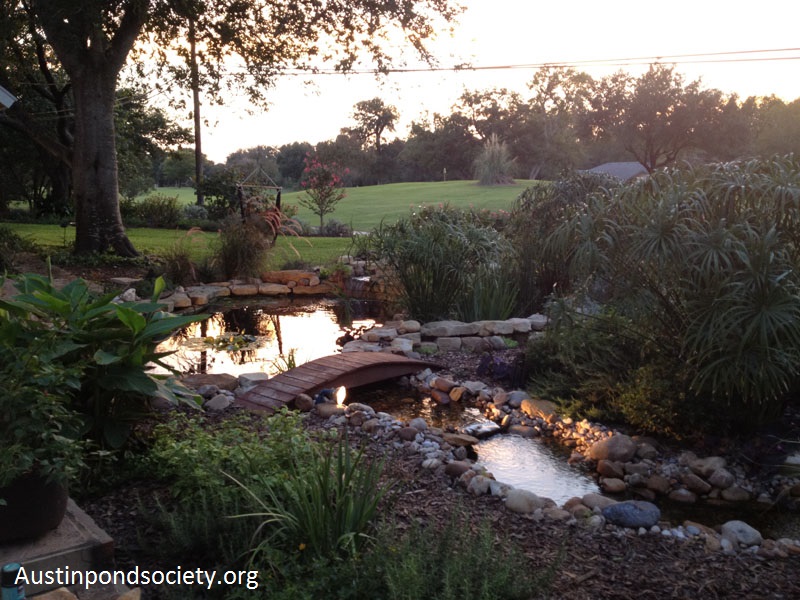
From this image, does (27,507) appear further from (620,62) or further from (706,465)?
(620,62)

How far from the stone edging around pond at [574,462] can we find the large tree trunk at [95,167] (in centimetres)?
786

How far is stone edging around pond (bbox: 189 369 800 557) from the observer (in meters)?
3.61

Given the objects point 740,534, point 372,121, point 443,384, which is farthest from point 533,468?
point 372,121

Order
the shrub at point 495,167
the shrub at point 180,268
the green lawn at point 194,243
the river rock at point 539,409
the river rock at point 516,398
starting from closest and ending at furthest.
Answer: the river rock at point 539,409, the river rock at point 516,398, the shrub at point 180,268, the green lawn at point 194,243, the shrub at point 495,167

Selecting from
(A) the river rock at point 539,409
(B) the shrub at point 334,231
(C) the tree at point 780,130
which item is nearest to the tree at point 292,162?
(B) the shrub at point 334,231

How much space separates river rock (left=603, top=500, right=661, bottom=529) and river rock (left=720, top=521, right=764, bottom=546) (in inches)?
13.3

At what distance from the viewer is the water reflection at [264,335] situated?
24.1 ft

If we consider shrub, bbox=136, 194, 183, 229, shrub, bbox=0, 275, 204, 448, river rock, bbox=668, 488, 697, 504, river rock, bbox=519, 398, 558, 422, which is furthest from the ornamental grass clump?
shrub, bbox=136, 194, 183, 229

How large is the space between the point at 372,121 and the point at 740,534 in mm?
→ 46997

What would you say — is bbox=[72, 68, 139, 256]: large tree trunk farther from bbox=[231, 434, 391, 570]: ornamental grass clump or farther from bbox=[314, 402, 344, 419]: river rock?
bbox=[231, 434, 391, 570]: ornamental grass clump

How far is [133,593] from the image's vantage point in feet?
7.64

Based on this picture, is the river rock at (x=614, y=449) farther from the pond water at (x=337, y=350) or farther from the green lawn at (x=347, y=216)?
the green lawn at (x=347, y=216)

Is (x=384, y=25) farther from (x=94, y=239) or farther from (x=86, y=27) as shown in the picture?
(x=94, y=239)

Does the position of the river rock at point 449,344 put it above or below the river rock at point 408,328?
below
